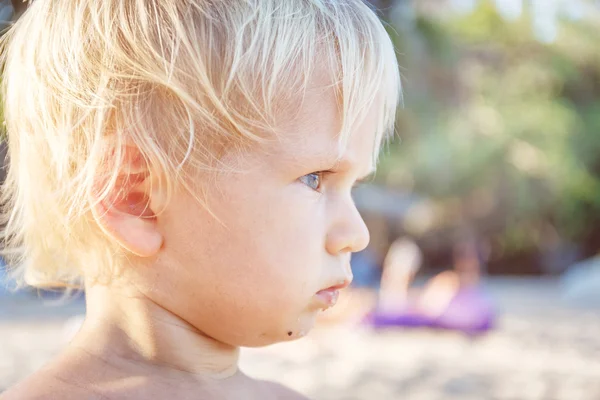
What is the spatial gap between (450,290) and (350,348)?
6.60ft

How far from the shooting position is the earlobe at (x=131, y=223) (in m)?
1.09

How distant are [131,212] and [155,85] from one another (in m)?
0.18

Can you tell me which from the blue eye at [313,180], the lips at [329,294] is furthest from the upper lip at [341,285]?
the blue eye at [313,180]

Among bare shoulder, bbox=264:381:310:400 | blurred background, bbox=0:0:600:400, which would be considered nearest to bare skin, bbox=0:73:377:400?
bare shoulder, bbox=264:381:310:400

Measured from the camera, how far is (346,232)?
3.77ft

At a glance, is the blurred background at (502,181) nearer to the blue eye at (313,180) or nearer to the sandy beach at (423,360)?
the sandy beach at (423,360)

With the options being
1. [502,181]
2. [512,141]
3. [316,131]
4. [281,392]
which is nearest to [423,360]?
[281,392]

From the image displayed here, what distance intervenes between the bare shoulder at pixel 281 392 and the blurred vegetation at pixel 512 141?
16967 mm

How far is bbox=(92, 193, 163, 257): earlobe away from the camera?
109 cm

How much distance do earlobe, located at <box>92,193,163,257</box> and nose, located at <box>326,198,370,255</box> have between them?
0.25 meters

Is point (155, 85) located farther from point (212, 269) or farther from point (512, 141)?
point (512, 141)

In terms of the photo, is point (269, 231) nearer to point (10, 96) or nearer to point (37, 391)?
point (37, 391)

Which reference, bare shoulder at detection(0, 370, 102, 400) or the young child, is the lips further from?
bare shoulder at detection(0, 370, 102, 400)

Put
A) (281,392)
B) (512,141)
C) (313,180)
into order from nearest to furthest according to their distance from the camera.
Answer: (313,180) < (281,392) < (512,141)
